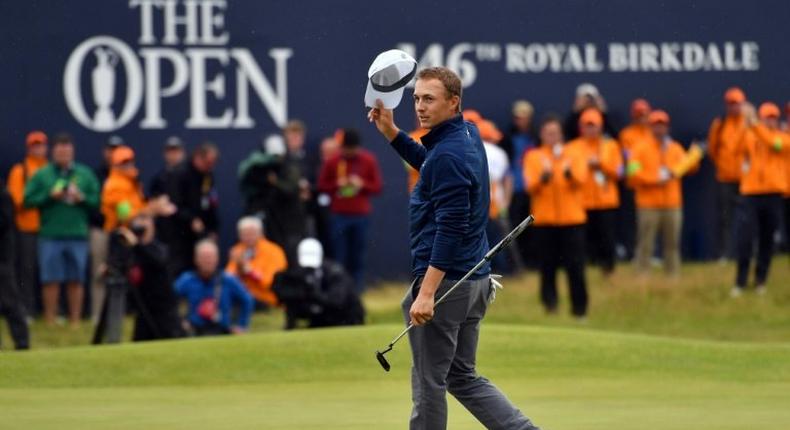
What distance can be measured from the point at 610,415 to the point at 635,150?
374 inches

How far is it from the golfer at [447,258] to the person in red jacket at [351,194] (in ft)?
34.4

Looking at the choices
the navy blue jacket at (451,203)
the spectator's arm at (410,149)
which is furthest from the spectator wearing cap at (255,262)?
the navy blue jacket at (451,203)

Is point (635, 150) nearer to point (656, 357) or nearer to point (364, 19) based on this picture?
point (364, 19)

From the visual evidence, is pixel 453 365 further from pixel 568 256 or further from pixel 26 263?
pixel 26 263

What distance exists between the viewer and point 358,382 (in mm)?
12414

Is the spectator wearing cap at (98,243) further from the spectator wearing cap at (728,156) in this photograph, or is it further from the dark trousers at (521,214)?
the spectator wearing cap at (728,156)

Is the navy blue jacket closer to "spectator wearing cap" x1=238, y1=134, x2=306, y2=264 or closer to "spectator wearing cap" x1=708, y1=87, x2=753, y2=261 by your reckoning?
"spectator wearing cap" x1=238, y1=134, x2=306, y2=264

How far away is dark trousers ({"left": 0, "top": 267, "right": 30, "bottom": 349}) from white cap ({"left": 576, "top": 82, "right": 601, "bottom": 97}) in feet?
22.7

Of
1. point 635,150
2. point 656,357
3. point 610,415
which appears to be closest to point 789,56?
point 635,150

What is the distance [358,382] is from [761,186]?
7.68 metres

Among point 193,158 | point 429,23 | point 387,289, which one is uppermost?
point 429,23

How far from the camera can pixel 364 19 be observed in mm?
19562

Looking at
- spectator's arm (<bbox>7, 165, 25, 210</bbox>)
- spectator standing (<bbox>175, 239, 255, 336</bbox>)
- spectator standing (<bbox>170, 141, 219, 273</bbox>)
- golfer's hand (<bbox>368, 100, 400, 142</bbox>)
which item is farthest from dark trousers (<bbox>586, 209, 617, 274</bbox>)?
golfer's hand (<bbox>368, 100, 400, 142</bbox>)

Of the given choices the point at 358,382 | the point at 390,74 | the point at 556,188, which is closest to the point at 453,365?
the point at 390,74
